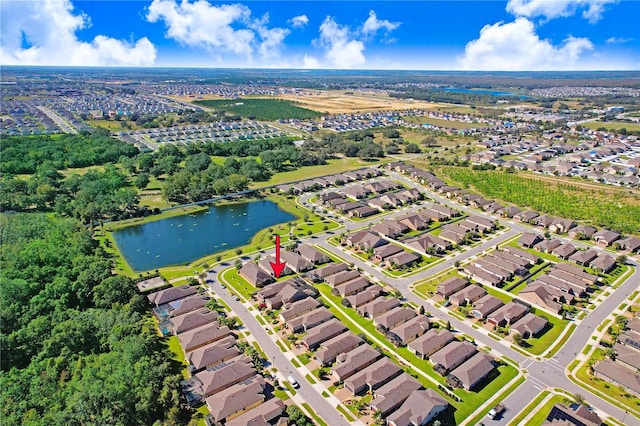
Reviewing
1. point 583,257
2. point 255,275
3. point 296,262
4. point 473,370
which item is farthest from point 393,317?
point 583,257

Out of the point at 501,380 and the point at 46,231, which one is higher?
the point at 46,231

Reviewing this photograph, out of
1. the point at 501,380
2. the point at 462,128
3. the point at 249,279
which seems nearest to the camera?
the point at 501,380

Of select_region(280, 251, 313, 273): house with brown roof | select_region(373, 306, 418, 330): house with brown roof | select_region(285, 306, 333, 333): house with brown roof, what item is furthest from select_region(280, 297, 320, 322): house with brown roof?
select_region(280, 251, 313, 273): house with brown roof

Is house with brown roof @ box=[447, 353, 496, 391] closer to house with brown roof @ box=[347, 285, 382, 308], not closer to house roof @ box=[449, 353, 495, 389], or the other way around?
house roof @ box=[449, 353, 495, 389]

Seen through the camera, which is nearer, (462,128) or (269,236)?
A: (269,236)

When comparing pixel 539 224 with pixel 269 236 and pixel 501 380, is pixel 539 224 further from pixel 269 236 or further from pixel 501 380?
pixel 269 236

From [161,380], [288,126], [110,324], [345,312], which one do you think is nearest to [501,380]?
[345,312]
